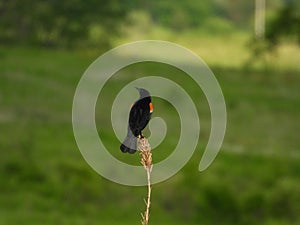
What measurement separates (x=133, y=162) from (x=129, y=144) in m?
14.5

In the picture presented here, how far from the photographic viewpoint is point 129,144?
2.04m

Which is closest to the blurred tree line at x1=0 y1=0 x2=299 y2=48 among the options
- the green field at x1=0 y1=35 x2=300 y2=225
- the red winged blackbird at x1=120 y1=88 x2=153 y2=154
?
the green field at x1=0 y1=35 x2=300 y2=225

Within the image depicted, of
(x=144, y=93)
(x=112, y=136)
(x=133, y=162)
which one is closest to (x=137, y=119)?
(x=144, y=93)

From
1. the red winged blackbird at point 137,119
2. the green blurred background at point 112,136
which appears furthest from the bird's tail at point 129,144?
the green blurred background at point 112,136

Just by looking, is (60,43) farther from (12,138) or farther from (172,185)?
(172,185)

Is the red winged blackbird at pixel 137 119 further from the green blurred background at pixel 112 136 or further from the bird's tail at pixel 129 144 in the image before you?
the green blurred background at pixel 112 136

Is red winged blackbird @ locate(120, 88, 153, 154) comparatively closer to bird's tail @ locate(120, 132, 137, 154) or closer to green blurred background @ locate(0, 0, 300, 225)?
bird's tail @ locate(120, 132, 137, 154)

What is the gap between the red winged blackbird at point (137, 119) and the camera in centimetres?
202

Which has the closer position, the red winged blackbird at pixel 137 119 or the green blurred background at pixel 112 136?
the red winged blackbird at pixel 137 119

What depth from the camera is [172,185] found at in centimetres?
1612

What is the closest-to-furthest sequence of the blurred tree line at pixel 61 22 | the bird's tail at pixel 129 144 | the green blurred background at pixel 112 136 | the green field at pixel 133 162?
the bird's tail at pixel 129 144 < the green field at pixel 133 162 < the green blurred background at pixel 112 136 < the blurred tree line at pixel 61 22

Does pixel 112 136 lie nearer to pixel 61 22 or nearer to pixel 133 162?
pixel 133 162

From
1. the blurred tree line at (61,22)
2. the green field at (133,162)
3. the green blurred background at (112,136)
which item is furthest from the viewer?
the blurred tree line at (61,22)

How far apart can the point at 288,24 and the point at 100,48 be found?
1237cm
